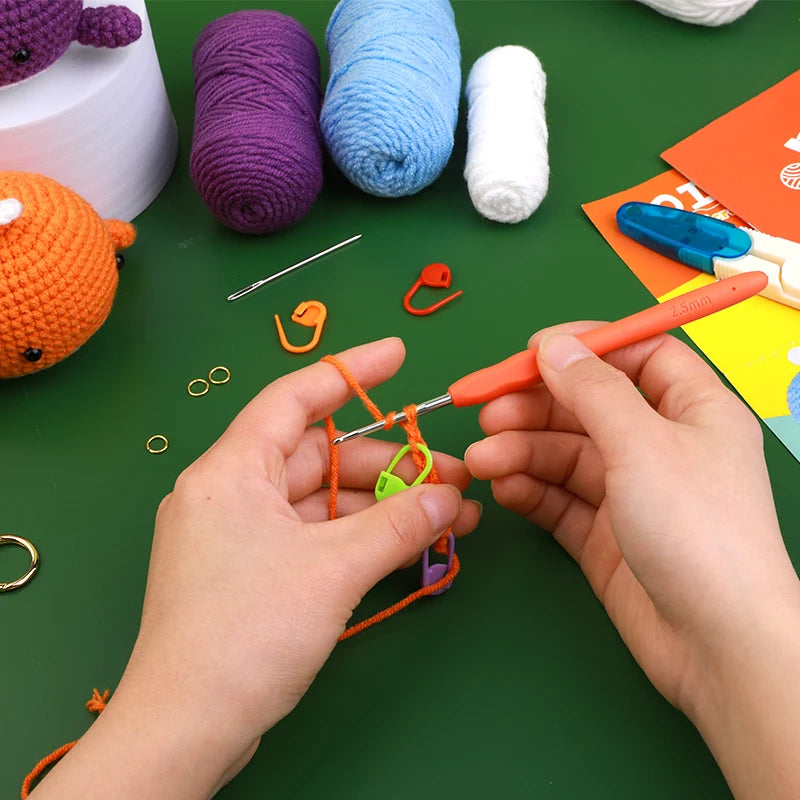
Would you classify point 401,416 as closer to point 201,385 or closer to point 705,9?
point 201,385

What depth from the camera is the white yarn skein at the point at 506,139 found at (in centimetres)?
91

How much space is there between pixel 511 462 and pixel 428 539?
0.39ft

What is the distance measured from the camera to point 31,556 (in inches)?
29.6

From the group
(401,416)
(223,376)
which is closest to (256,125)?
(223,376)

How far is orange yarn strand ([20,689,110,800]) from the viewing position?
2.07 feet

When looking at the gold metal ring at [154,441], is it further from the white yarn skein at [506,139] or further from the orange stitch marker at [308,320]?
the white yarn skein at [506,139]

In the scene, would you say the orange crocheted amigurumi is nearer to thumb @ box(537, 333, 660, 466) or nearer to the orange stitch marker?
the orange stitch marker

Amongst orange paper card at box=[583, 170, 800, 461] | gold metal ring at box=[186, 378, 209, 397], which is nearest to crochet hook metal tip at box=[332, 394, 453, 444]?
gold metal ring at box=[186, 378, 209, 397]

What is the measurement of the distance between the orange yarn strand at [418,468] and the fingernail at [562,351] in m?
0.12

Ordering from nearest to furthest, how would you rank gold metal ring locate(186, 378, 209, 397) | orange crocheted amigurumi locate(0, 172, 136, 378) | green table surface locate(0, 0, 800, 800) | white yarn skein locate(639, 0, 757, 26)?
green table surface locate(0, 0, 800, 800) → orange crocheted amigurumi locate(0, 172, 136, 378) → gold metal ring locate(186, 378, 209, 397) → white yarn skein locate(639, 0, 757, 26)

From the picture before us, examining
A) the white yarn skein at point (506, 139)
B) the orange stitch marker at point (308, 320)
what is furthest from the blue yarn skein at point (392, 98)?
the orange stitch marker at point (308, 320)

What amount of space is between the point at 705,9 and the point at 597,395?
794 millimetres

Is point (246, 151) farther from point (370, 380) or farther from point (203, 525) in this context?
point (203, 525)

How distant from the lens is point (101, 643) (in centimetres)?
70
